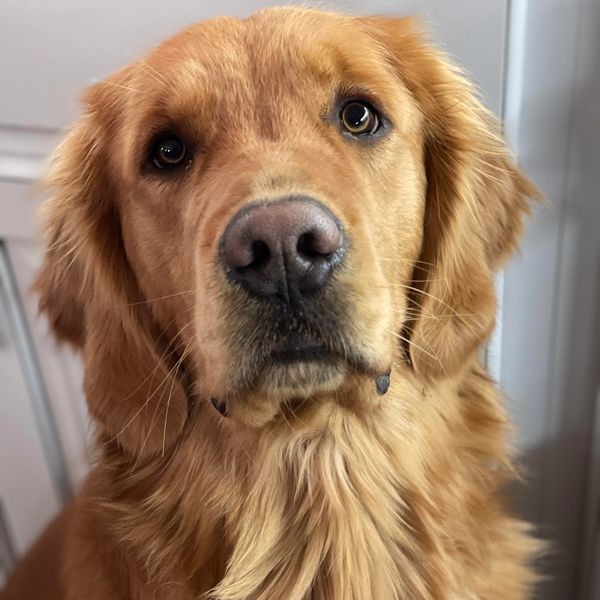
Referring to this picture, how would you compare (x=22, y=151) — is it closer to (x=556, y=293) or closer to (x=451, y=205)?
(x=451, y=205)

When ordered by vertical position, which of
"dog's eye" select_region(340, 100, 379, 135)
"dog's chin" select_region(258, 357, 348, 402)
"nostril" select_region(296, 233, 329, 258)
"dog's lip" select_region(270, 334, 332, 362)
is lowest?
"dog's chin" select_region(258, 357, 348, 402)

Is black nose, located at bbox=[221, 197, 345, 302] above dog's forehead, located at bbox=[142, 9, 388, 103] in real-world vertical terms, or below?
below

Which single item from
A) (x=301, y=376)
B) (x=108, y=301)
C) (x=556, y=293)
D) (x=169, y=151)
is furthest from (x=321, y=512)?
(x=556, y=293)

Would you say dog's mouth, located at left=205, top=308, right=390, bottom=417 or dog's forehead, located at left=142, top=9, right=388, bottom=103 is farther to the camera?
dog's forehead, located at left=142, top=9, right=388, bottom=103

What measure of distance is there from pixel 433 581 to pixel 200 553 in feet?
1.10

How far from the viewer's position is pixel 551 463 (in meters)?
1.67

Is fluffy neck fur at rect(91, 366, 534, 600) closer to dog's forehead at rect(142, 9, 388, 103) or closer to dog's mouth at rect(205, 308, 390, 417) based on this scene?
dog's mouth at rect(205, 308, 390, 417)

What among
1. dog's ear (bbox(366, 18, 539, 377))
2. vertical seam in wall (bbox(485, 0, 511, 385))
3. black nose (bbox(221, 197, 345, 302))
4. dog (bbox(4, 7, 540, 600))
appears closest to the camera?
black nose (bbox(221, 197, 345, 302))

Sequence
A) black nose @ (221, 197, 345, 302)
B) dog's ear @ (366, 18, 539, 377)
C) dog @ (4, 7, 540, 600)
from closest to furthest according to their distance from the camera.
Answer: black nose @ (221, 197, 345, 302), dog @ (4, 7, 540, 600), dog's ear @ (366, 18, 539, 377)

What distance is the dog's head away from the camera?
90 centimetres

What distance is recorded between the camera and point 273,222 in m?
0.84

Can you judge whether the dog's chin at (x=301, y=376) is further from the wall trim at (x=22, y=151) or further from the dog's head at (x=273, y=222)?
the wall trim at (x=22, y=151)

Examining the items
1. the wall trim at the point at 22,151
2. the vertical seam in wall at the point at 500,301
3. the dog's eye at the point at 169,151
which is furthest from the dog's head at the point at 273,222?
the wall trim at the point at 22,151

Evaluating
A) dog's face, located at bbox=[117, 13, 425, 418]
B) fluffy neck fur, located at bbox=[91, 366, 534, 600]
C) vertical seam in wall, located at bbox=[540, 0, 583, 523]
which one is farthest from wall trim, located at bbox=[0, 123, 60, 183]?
vertical seam in wall, located at bbox=[540, 0, 583, 523]
